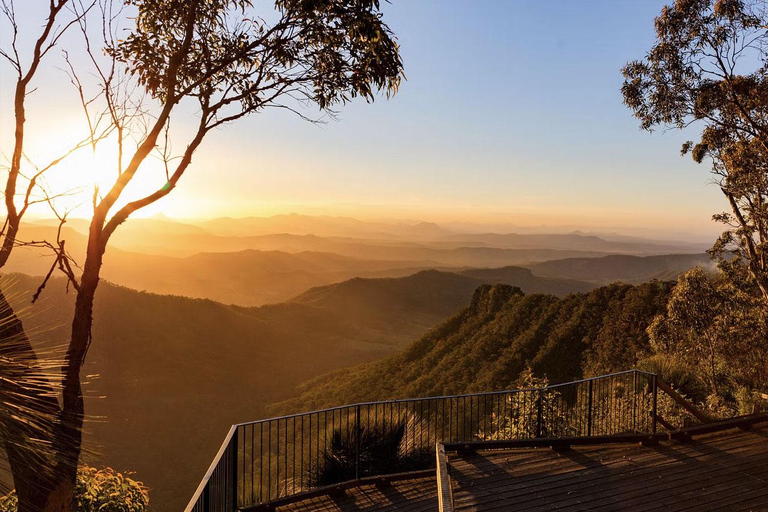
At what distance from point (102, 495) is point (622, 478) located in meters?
8.21

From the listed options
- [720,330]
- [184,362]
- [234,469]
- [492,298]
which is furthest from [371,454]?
[184,362]

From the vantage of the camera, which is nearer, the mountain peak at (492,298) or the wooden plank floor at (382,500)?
the wooden plank floor at (382,500)

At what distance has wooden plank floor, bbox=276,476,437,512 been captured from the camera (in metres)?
7.14

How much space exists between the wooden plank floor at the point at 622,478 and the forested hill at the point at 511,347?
14.9m

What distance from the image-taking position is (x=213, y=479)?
18.8 ft

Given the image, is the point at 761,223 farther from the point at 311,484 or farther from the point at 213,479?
the point at 213,479

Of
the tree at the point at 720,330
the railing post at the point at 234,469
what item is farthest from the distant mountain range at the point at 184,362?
the tree at the point at 720,330

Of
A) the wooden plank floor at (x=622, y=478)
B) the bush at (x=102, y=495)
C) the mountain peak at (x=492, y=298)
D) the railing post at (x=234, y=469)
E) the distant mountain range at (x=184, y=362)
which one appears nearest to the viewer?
the wooden plank floor at (x=622, y=478)

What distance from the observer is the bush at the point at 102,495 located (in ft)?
24.1

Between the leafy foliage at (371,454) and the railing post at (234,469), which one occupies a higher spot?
the railing post at (234,469)

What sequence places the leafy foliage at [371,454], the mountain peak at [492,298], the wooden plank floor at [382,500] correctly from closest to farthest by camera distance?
the wooden plank floor at [382,500] → the leafy foliage at [371,454] → the mountain peak at [492,298]

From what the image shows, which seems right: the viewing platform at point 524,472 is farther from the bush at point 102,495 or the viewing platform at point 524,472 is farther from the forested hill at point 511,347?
the forested hill at point 511,347

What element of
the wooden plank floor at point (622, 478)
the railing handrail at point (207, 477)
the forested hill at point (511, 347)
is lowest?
the forested hill at point (511, 347)

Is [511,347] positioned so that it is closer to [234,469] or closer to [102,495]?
[234,469]
